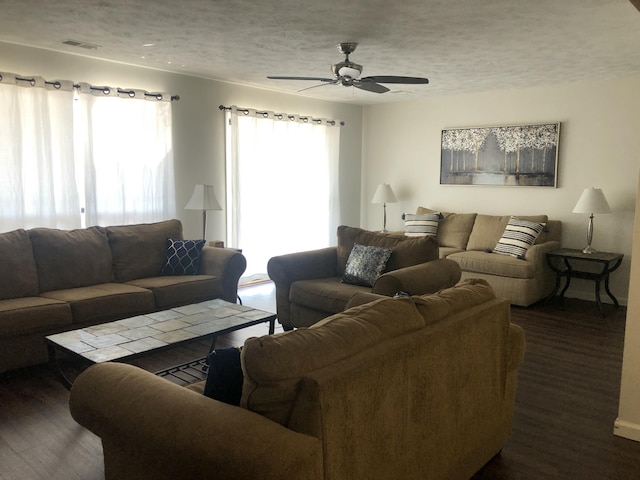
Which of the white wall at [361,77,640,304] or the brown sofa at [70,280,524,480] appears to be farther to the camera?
the white wall at [361,77,640,304]

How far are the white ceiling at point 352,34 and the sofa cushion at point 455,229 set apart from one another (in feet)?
5.70

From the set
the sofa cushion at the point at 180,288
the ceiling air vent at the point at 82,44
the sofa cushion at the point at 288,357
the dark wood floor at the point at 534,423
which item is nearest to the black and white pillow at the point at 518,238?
the dark wood floor at the point at 534,423

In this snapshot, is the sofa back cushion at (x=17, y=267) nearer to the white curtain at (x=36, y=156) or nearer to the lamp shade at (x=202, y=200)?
the white curtain at (x=36, y=156)

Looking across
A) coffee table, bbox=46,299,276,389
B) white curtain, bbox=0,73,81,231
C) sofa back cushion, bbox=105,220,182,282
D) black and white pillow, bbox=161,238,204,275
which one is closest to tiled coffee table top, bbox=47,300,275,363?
coffee table, bbox=46,299,276,389

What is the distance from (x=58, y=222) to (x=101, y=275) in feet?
2.29

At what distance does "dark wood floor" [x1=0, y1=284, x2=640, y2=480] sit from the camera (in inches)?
94.0

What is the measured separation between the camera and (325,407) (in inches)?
56.9

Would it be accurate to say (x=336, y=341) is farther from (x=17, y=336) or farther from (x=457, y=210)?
(x=457, y=210)

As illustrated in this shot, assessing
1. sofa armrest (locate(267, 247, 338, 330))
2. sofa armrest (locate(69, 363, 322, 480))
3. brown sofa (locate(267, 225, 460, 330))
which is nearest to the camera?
sofa armrest (locate(69, 363, 322, 480))

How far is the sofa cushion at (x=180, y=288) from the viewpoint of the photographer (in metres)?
4.21

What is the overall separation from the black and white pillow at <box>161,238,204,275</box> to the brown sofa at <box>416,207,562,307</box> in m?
2.68

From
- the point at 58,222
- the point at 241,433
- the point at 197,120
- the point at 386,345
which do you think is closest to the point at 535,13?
the point at 386,345

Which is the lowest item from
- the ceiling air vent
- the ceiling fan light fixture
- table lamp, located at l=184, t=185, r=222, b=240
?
table lamp, located at l=184, t=185, r=222, b=240

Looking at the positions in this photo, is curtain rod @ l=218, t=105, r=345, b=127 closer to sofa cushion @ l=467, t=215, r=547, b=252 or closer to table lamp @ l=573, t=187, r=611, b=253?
sofa cushion @ l=467, t=215, r=547, b=252
